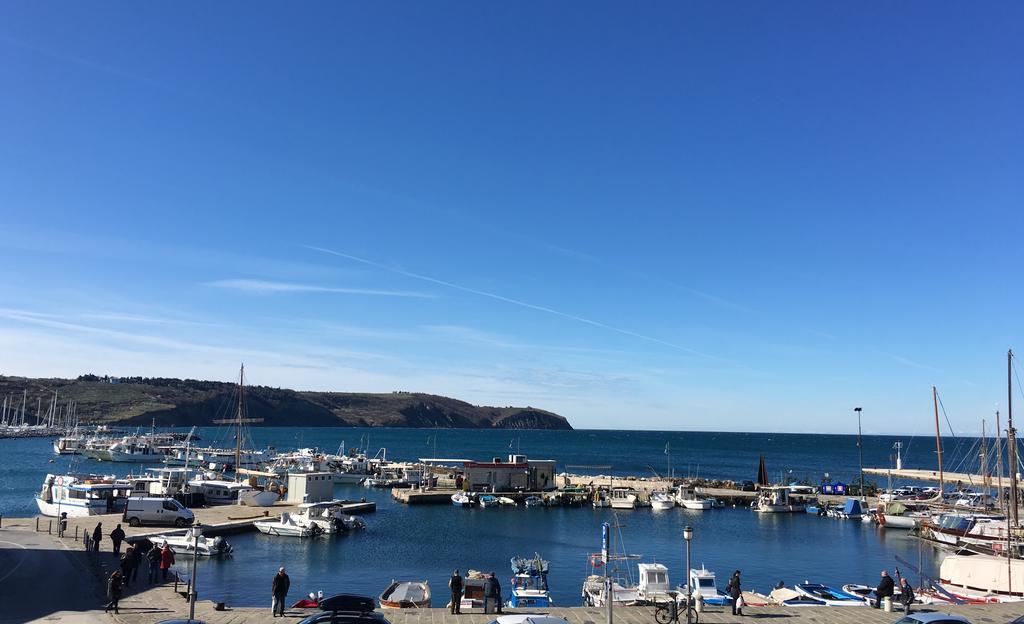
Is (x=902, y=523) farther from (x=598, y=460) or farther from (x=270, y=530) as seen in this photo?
(x=598, y=460)

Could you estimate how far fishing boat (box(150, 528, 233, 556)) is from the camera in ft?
147

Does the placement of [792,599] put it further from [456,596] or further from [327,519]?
[327,519]

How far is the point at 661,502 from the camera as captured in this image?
8306cm

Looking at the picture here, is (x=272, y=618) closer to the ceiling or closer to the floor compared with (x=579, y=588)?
closer to the ceiling

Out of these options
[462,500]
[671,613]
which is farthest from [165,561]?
[462,500]

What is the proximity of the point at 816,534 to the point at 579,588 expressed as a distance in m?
37.9

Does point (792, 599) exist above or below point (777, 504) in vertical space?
above

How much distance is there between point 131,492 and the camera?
60.9 metres

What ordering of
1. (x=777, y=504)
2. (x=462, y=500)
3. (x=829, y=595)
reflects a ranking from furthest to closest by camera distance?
(x=462, y=500) → (x=777, y=504) → (x=829, y=595)

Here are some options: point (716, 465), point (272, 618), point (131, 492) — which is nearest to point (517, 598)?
point (272, 618)

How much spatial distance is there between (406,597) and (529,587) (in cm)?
775

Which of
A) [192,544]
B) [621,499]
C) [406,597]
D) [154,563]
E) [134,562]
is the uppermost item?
[134,562]

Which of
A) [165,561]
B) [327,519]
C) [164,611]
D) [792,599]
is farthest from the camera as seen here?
[327,519]

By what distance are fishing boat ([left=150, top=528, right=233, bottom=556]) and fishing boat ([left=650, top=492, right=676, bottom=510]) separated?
168 ft
